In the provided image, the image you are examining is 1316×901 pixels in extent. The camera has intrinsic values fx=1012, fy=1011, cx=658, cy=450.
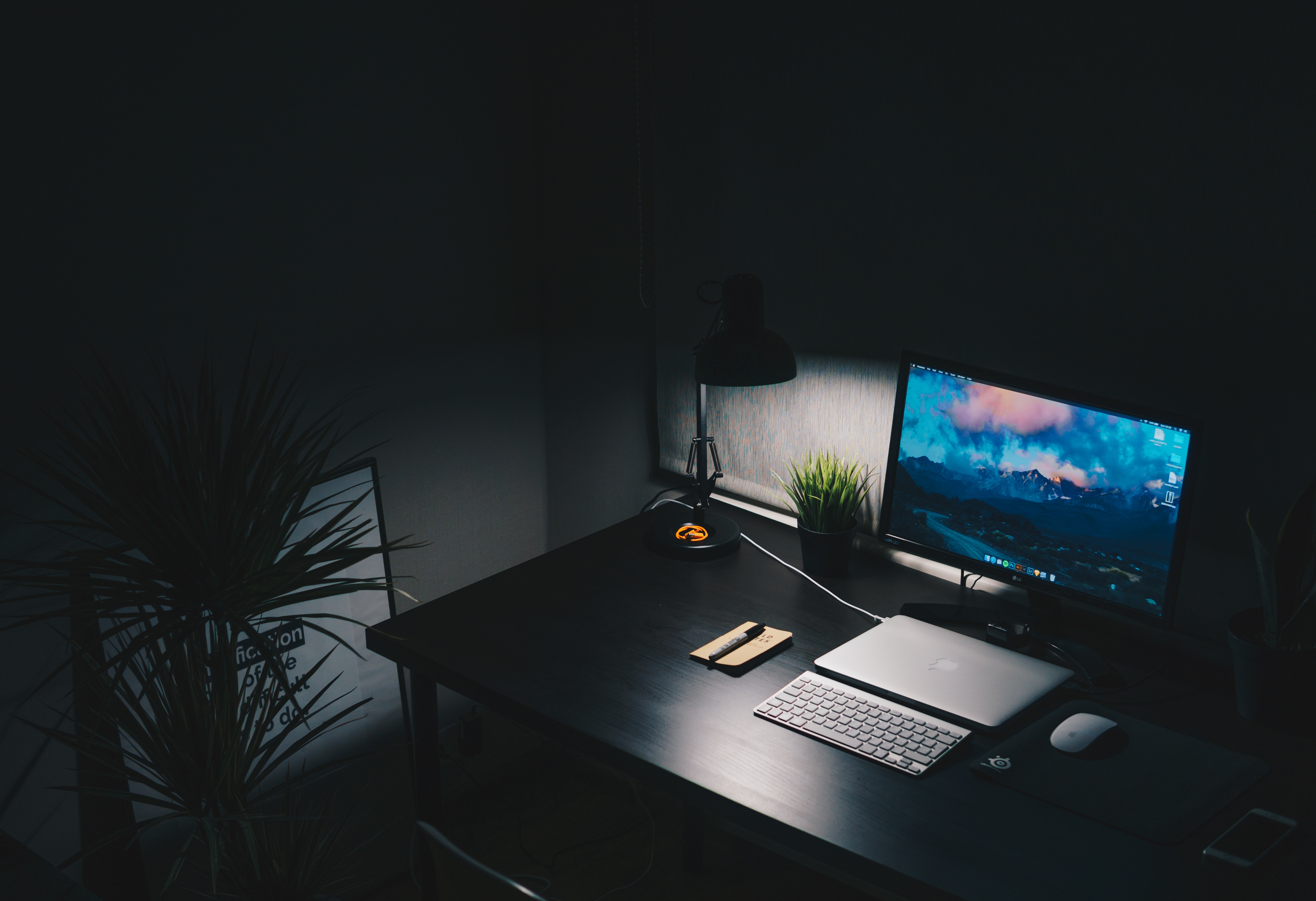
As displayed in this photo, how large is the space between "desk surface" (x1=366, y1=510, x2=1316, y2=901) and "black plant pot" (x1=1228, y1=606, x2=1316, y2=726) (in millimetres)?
32

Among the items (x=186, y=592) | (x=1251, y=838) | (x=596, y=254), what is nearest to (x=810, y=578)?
(x=1251, y=838)

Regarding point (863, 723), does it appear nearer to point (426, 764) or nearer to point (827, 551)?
point (827, 551)

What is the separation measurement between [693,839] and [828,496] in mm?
951

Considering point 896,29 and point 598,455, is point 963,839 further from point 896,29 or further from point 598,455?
point 598,455

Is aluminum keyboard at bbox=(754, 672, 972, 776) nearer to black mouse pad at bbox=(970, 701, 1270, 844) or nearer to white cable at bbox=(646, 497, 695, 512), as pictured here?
black mouse pad at bbox=(970, 701, 1270, 844)

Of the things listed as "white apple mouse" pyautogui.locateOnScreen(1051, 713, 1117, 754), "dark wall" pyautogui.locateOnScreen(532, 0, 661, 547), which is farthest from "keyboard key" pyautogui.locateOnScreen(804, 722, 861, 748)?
"dark wall" pyautogui.locateOnScreen(532, 0, 661, 547)

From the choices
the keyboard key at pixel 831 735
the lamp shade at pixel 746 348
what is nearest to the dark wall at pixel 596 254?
the lamp shade at pixel 746 348

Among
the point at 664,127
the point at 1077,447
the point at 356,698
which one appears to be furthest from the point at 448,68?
the point at 1077,447

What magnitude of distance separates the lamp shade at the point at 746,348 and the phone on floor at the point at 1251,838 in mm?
1050

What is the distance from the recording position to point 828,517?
2102 millimetres

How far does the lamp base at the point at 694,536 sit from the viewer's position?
2.21 meters

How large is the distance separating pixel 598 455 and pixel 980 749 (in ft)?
4.96

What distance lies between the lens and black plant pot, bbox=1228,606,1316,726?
155cm

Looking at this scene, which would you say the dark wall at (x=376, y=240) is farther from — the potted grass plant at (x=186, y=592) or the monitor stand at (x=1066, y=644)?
the monitor stand at (x=1066, y=644)
